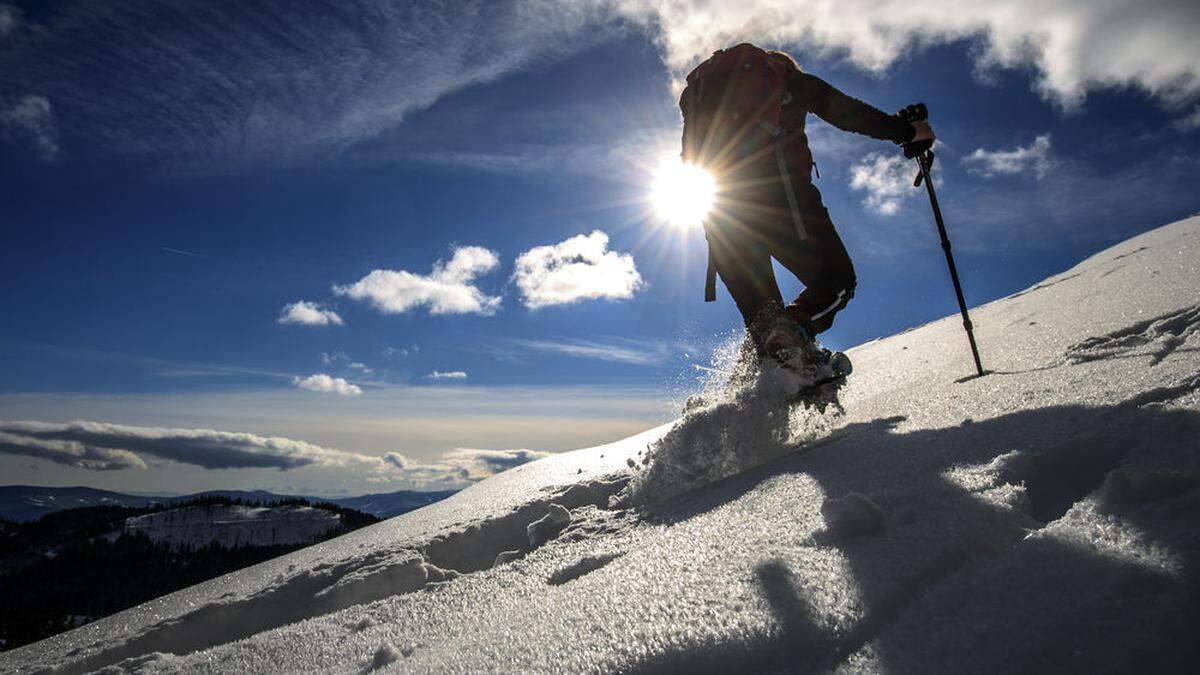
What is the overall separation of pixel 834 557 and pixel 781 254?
3073 millimetres

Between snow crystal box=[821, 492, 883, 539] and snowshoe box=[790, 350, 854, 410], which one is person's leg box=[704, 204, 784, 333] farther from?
snow crystal box=[821, 492, 883, 539]

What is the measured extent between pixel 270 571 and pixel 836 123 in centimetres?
533

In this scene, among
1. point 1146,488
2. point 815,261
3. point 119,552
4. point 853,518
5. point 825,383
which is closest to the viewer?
point 1146,488

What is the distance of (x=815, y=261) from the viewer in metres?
4.25

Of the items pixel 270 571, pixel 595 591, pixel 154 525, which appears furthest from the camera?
pixel 154 525

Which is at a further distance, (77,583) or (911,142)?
(77,583)

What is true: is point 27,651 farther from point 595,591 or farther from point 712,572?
point 712,572

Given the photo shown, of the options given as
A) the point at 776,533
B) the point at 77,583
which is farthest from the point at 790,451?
the point at 77,583

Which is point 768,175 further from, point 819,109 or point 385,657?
point 385,657

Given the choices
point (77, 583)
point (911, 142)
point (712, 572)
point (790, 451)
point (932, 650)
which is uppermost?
point (911, 142)

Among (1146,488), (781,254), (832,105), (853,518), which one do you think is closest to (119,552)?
(781,254)

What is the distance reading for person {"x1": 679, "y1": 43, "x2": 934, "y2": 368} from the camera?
4.27 metres

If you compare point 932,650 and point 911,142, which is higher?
point 911,142

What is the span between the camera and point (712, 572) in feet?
5.64
